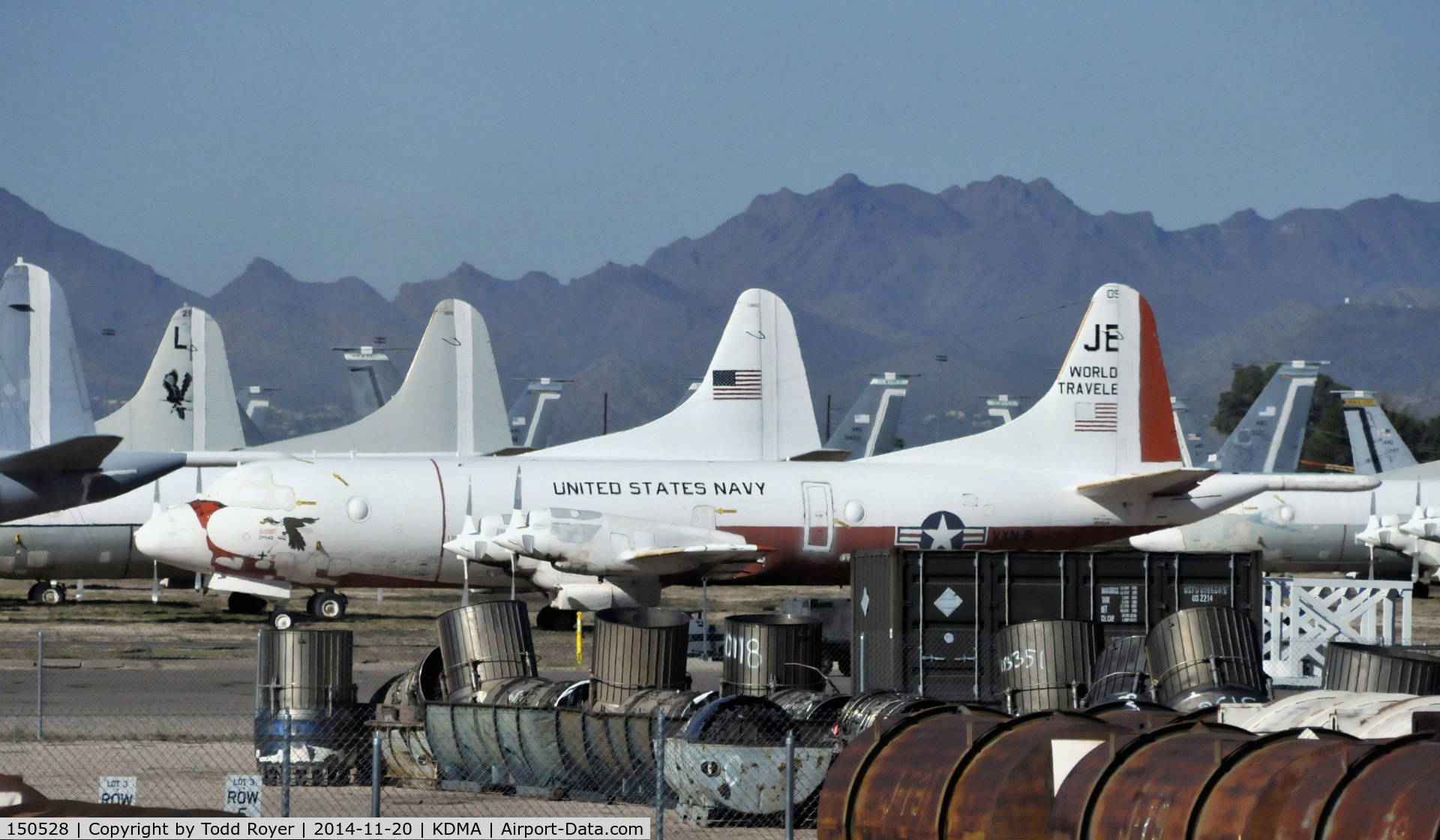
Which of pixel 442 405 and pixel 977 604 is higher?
pixel 442 405

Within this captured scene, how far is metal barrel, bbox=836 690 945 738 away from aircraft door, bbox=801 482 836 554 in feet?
59.6

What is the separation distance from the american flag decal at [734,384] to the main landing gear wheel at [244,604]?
12.3m

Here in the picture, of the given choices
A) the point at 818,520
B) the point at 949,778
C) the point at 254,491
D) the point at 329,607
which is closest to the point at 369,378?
the point at 329,607

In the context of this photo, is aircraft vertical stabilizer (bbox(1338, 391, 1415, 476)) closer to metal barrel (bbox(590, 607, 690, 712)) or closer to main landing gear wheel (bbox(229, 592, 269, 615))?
main landing gear wheel (bbox(229, 592, 269, 615))

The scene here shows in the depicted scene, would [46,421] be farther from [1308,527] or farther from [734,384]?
[1308,527]

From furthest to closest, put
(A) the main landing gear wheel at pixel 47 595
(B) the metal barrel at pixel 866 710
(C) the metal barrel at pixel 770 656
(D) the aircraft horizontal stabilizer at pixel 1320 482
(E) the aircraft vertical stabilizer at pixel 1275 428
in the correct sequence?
(E) the aircraft vertical stabilizer at pixel 1275 428 < (A) the main landing gear wheel at pixel 47 595 < (D) the aircraft horizontal stabilizer at pixel 1320 482 < (C) the metal barrel at pixel 770 656 < (B) the metal barrel at pixel 866 710

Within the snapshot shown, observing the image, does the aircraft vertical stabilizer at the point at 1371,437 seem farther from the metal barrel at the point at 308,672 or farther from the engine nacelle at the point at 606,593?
the metal barrel at the point at 308,672

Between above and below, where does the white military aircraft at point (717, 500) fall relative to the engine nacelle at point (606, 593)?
above

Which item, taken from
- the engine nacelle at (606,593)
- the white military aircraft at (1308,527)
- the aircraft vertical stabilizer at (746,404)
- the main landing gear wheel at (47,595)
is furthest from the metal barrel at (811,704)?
the white military aircraft at (1308,527)

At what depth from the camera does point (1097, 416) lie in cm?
3584

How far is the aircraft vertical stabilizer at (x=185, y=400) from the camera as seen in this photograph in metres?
49.5

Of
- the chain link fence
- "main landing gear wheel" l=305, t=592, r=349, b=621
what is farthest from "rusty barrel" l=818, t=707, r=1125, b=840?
"main landing gear wheel" l=305, t=592, r=349, b=621

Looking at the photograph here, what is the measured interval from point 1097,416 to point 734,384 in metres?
8.55

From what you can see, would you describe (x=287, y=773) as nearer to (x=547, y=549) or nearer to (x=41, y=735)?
(x=41, y=735)
